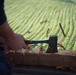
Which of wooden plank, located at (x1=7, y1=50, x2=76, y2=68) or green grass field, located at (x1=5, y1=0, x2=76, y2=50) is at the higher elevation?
wooden plank, located at (x1=7, y1=50, x2=76, y2=68)

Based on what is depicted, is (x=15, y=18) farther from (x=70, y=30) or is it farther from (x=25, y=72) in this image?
(x=25, y=72)

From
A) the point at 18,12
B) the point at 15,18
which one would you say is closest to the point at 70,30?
the point at 15,18

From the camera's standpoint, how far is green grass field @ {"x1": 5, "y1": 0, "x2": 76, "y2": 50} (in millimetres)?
7081

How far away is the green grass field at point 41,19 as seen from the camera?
7.08 metres

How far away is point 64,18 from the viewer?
30.9 ft

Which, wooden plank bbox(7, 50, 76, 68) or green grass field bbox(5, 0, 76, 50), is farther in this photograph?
green grass field bbox(5, 0, 76, 50)

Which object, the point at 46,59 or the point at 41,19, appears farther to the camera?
the point at 41,19

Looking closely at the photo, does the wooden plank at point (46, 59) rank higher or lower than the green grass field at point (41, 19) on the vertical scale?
higher

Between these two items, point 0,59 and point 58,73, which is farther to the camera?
point 58,73

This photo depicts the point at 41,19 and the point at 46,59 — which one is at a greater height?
the point at 46,59

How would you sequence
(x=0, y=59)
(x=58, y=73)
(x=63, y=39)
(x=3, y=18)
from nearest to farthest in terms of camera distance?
1. (x=0, y=59)
2. (x=3, y=18)
3. (x=58, y=73)
4. (x=63, y=39)

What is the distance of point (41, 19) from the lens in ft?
30.5

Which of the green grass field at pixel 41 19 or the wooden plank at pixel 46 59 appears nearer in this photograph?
the wooden plank at pixel 46 59

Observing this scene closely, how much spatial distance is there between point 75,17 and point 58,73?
5836 millimetres
